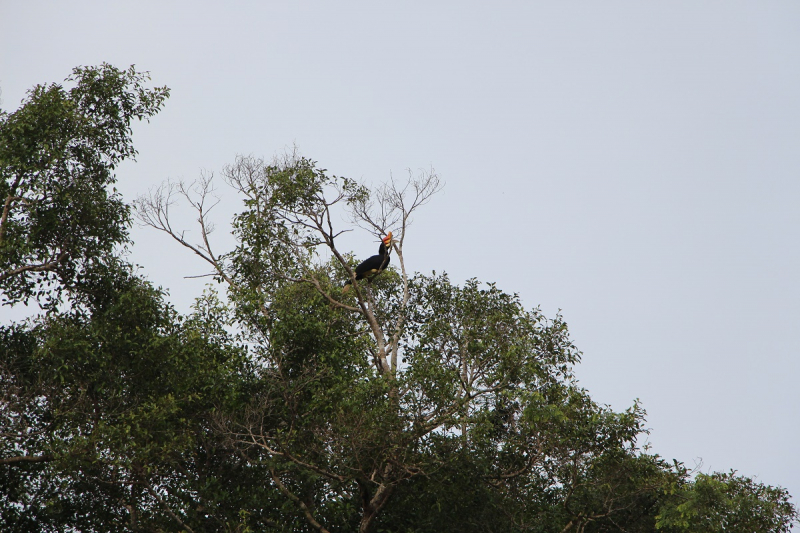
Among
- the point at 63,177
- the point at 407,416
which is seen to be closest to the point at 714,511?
the point at 407,416

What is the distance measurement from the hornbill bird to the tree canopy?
0.19 m

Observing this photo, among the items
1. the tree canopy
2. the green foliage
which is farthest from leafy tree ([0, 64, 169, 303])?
the green foliage

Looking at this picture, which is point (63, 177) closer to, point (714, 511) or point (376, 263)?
point (376, 263)

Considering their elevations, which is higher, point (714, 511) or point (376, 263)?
point (376, 263)

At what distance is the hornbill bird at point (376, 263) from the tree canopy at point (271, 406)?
0.19m

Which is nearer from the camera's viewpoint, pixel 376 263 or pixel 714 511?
pixel 714 511

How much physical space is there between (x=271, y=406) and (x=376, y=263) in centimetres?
316

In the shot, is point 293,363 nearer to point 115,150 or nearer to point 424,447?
point 424,447

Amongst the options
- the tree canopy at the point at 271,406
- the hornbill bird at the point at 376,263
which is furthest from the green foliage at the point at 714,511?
the hornbill bird at the point at 376,263

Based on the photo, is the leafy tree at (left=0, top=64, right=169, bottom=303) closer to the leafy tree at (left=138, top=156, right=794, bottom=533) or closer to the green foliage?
the leafy tree at (left=138, top=156, right=794, bottom=533)

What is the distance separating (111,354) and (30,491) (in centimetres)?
257

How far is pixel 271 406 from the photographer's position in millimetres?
12891

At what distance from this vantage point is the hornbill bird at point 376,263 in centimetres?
1385

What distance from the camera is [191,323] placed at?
1382 centimetres
